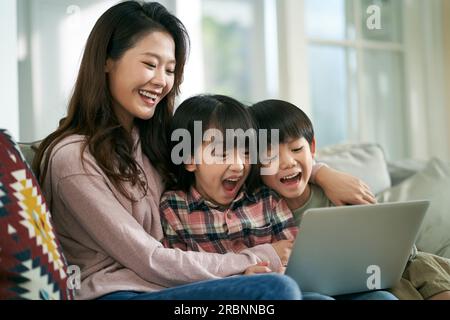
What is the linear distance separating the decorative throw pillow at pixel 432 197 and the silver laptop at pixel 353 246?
0.56 m

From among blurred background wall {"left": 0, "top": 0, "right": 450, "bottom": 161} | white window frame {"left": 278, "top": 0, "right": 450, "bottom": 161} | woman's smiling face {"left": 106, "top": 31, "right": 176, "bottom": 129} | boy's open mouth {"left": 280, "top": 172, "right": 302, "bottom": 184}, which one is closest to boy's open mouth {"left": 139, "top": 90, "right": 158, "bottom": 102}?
woman's smiling face {"left": 106, "top": 31, "right": 176, "bottom": 129}

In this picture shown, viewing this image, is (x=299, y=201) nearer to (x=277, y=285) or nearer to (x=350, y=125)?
(x=277, y=285)

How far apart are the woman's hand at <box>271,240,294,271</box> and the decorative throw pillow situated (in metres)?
0.63

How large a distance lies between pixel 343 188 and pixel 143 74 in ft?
1.93

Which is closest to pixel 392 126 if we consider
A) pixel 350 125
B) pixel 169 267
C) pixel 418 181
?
pixel 350 125

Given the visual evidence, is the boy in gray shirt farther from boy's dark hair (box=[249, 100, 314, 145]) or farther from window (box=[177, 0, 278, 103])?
window (box=[177, 0, 278, 103])

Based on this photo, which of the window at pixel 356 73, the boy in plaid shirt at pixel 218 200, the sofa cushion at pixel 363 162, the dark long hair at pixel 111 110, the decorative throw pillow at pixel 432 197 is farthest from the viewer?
the window at pixel 356 73

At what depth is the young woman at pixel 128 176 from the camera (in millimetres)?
1252

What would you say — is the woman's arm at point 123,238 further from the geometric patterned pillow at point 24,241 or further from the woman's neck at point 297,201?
the woman's neck at point 297,201

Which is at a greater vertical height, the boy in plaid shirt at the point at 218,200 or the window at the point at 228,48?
the window at the point at 228,48

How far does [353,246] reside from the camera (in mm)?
1201

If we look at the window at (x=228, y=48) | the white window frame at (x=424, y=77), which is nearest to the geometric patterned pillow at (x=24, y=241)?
the white window frame at (x=424, y=77)

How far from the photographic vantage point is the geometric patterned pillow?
1015 mm
